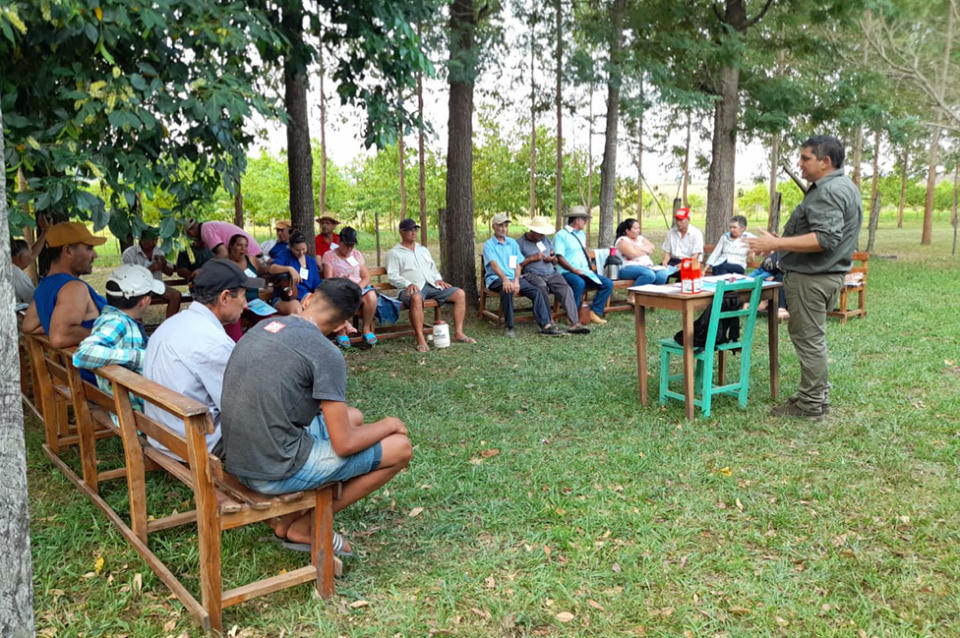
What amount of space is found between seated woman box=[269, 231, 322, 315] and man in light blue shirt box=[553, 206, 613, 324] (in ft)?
10.7

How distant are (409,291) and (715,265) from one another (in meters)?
4.38

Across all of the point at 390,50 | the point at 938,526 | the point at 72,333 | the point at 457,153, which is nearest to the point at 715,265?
the point at 457,153

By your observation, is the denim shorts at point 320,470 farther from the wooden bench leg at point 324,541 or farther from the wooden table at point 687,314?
the wooden table at point 687,314

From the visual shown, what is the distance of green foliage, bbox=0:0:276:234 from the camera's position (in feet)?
12.4

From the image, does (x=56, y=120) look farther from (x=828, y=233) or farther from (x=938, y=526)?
(x=938, y=526)

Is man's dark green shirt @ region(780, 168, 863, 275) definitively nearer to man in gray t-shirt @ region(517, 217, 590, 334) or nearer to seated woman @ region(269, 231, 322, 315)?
man in gray t-shirt @ region(517, 217, 590, 334)

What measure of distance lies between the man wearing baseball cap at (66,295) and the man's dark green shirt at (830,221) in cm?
453

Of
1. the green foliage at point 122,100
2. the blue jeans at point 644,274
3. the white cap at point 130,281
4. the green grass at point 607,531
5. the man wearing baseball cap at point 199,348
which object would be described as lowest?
the green grass at point 607,531

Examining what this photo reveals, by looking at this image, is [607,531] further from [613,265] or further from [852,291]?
[852,291]

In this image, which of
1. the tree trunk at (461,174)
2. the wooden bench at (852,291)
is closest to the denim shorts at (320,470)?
the tree trunk at (461,174)

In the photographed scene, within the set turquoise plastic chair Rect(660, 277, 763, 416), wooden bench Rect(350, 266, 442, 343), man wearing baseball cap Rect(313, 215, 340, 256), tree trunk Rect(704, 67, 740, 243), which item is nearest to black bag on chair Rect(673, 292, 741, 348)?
turquoise plastic chair Rect(660, 277, 763, 416)

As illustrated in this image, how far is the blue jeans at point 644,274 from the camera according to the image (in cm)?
998

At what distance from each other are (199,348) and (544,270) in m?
6.43

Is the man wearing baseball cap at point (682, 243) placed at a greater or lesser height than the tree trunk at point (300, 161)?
lesser
